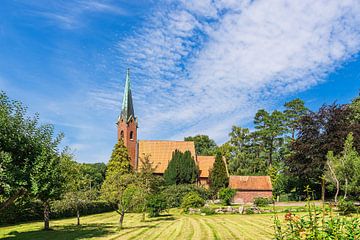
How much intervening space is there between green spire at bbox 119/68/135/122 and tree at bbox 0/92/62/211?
29459 mm

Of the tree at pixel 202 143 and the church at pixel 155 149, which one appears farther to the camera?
the tree at pixel 202 143

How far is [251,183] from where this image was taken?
139 ft

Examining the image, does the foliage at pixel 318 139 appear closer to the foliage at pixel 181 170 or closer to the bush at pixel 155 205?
the foliage at pixel 181 170

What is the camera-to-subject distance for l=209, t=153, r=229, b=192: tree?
4072 cm

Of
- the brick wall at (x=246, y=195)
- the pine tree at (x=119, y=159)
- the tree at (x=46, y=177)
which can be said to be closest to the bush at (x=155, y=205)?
the tree at (x=46, y=177)

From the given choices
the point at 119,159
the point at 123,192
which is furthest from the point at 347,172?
Result: the point at 119,159

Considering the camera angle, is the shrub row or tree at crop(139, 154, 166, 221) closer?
the shrub row

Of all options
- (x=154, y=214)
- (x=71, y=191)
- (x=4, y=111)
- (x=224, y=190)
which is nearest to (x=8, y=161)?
(x=4, y=111)

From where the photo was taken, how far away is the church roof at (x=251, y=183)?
137 ft

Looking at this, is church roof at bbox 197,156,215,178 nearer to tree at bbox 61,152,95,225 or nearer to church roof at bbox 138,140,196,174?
church roof at bbox 138,140,196,174

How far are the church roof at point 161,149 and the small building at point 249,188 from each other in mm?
7381

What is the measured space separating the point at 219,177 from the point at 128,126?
14.7 meters

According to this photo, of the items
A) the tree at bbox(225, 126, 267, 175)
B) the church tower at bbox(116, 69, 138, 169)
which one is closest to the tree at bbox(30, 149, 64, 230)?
the church tower at bbox(116, 69, 138, 169)

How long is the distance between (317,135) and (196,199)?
14.9 m
